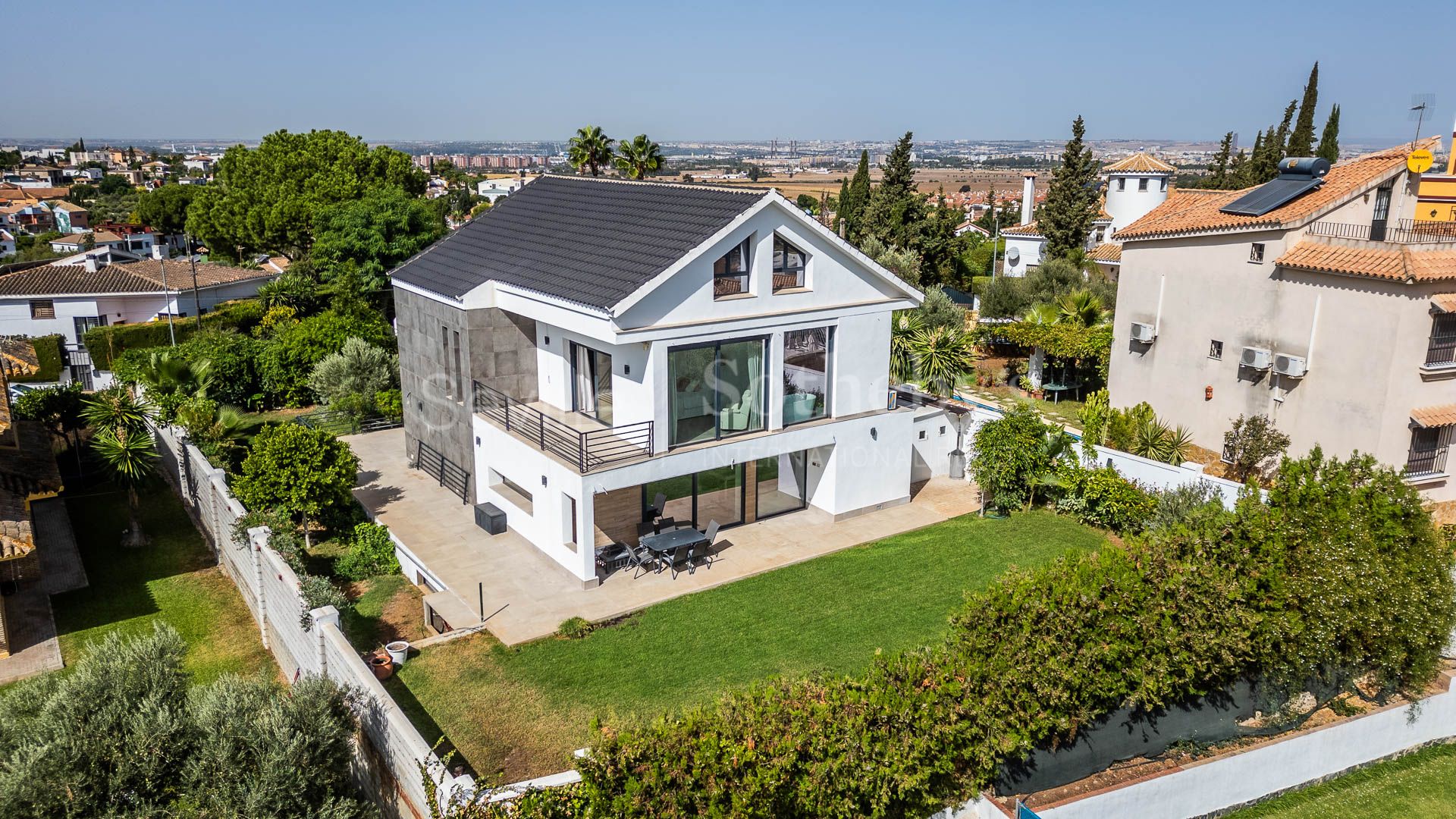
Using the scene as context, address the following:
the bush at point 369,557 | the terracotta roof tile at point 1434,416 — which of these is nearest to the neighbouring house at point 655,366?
the bush at point 369,557

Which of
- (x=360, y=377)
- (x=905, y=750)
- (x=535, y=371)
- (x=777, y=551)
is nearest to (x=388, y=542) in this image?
(x=535, y=371)

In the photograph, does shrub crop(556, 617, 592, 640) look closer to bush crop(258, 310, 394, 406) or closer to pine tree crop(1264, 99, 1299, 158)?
bush crop(258, 310, 394, 406)

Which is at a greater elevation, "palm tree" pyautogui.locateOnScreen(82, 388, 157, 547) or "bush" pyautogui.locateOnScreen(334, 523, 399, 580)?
"palm tree" pyautogui.locateOnScreen(82, 388, 157, 547)

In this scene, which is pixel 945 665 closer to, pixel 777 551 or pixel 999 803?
pixel 999 803

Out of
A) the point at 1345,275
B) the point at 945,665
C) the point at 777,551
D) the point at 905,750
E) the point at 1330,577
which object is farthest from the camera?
the point at 1345,275

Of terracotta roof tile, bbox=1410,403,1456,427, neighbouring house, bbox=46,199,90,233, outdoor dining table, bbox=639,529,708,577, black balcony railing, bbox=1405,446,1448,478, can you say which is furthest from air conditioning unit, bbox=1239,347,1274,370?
neighbouring house, bbox=46,199,90,233

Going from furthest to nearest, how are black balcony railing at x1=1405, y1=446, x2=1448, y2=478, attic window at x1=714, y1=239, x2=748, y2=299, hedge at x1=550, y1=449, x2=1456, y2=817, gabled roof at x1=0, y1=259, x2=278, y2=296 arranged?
1. gabled roof at x1=0, y1=259, x2=278, y2=296
2. black balcony railing at x1=1405, y1=446, x2=1448, y2=478
3. attic window at x1=714, y1=239, x2=748, y2=299
4. hedge at x1=550, y1=449, x2=1456, y2=817

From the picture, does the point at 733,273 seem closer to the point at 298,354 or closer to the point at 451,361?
the point at 451,361
